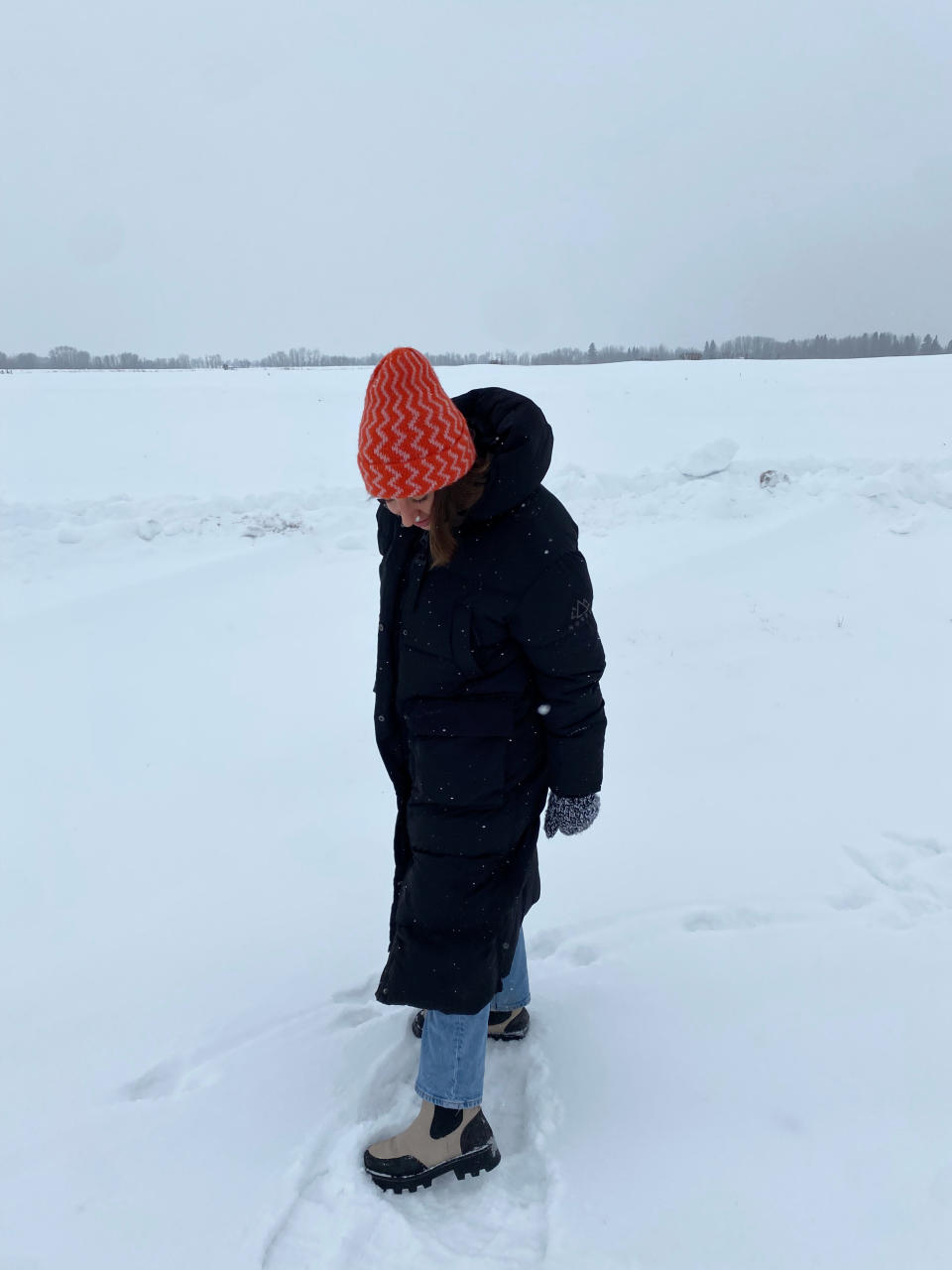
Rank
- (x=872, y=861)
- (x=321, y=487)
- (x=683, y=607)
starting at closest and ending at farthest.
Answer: (x=872, y=861) → (x=683, y=607) → (x=321, y=487)

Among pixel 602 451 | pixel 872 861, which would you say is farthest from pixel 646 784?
pixel 602 451

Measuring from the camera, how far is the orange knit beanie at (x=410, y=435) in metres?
1.72

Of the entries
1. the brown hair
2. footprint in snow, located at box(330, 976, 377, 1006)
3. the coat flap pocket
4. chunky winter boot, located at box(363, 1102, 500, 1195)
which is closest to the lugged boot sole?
chunky winter boot, located at box(363, 1102, 500, 1195)

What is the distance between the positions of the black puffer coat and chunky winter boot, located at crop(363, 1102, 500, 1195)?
1.17 ft

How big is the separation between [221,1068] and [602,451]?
1067 cm

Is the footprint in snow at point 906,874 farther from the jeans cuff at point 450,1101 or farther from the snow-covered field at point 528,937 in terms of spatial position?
the jeans cuff at point 450,1101

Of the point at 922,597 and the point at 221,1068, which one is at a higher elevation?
the point at 922,597

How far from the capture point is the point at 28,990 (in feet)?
8.65

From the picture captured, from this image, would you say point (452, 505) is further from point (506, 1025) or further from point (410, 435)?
point (506, 1025)

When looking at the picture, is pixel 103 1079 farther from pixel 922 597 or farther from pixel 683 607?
pixel 922 597

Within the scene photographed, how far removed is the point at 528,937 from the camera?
2.94 metres

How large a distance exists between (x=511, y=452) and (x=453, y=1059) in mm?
1591

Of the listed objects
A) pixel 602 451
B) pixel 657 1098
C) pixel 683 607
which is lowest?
pixel 657 1098

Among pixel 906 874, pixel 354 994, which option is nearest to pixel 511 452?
pixel 354 994
